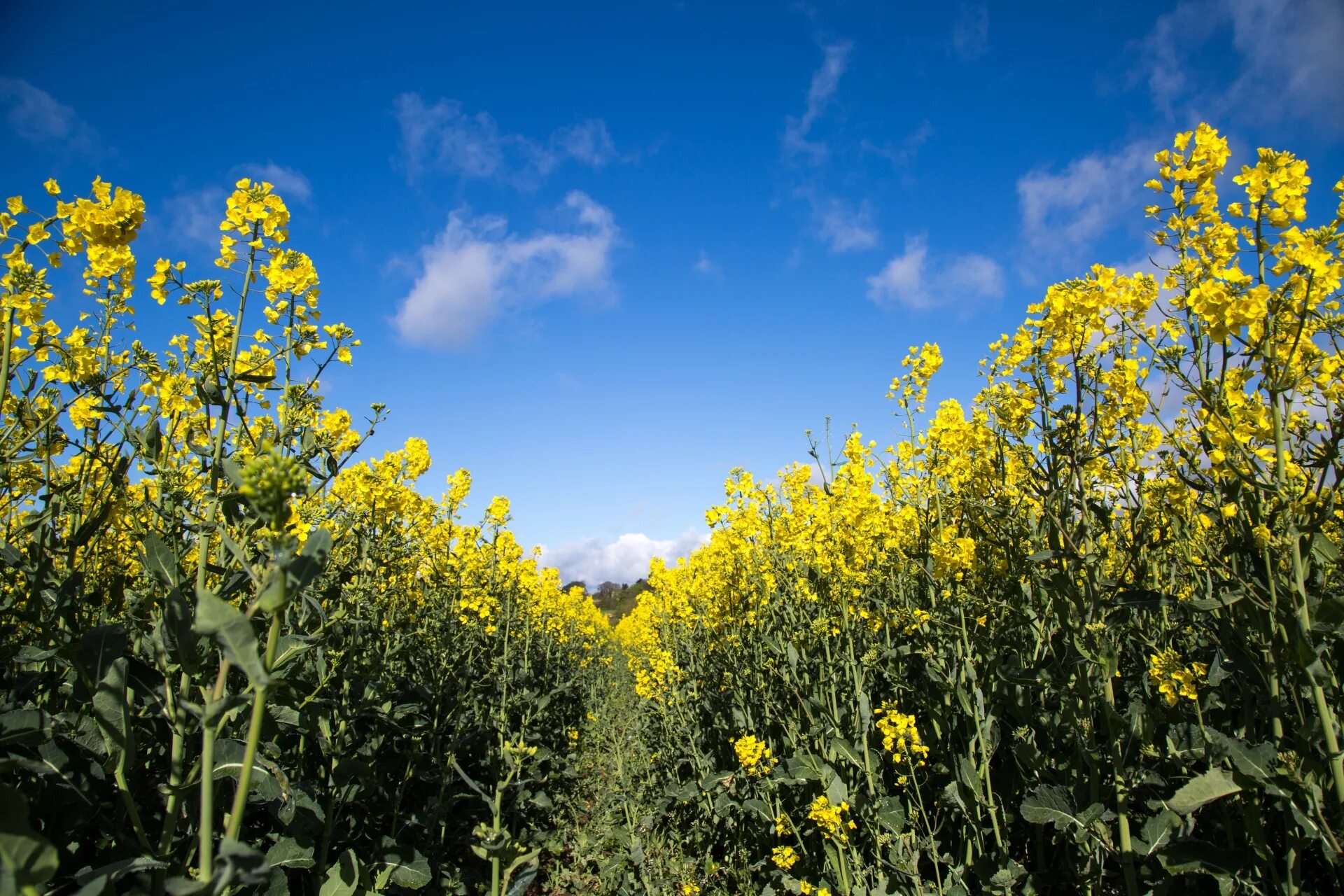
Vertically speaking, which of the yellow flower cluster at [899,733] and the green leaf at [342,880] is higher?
the yellow flower cluster at [899,733]

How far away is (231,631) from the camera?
1.11 metres

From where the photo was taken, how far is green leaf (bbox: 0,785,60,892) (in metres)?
1.10

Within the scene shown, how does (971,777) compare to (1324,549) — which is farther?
(971,777)

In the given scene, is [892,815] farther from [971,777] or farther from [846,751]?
[971,777]

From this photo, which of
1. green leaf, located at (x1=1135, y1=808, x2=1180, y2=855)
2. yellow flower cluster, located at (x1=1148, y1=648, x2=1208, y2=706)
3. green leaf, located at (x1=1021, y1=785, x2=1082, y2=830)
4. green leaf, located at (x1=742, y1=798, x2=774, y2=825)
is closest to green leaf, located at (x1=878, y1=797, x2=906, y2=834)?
green leaf, located at (x1=742, y1=798, x2=774, y2=825)

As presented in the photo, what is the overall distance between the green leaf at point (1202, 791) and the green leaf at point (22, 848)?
9.39ft

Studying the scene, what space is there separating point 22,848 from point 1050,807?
→ 10.2 feet

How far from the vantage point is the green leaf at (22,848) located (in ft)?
3.61

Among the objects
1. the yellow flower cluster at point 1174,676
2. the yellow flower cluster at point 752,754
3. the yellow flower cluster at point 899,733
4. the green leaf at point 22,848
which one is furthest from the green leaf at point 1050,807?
the green leaf at point 22,848

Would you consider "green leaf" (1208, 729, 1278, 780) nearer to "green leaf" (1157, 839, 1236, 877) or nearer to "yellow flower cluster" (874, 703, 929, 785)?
"green leaf" (1157, 839, 1236, 877)

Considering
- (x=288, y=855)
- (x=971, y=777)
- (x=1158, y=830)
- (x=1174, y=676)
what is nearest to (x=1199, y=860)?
(x=1158, y=830)

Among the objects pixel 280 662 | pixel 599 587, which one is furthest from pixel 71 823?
pixel 599 587

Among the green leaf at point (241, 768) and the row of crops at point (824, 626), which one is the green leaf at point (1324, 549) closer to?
the row of crops at point (824, 626)

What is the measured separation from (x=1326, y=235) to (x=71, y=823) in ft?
14.2
